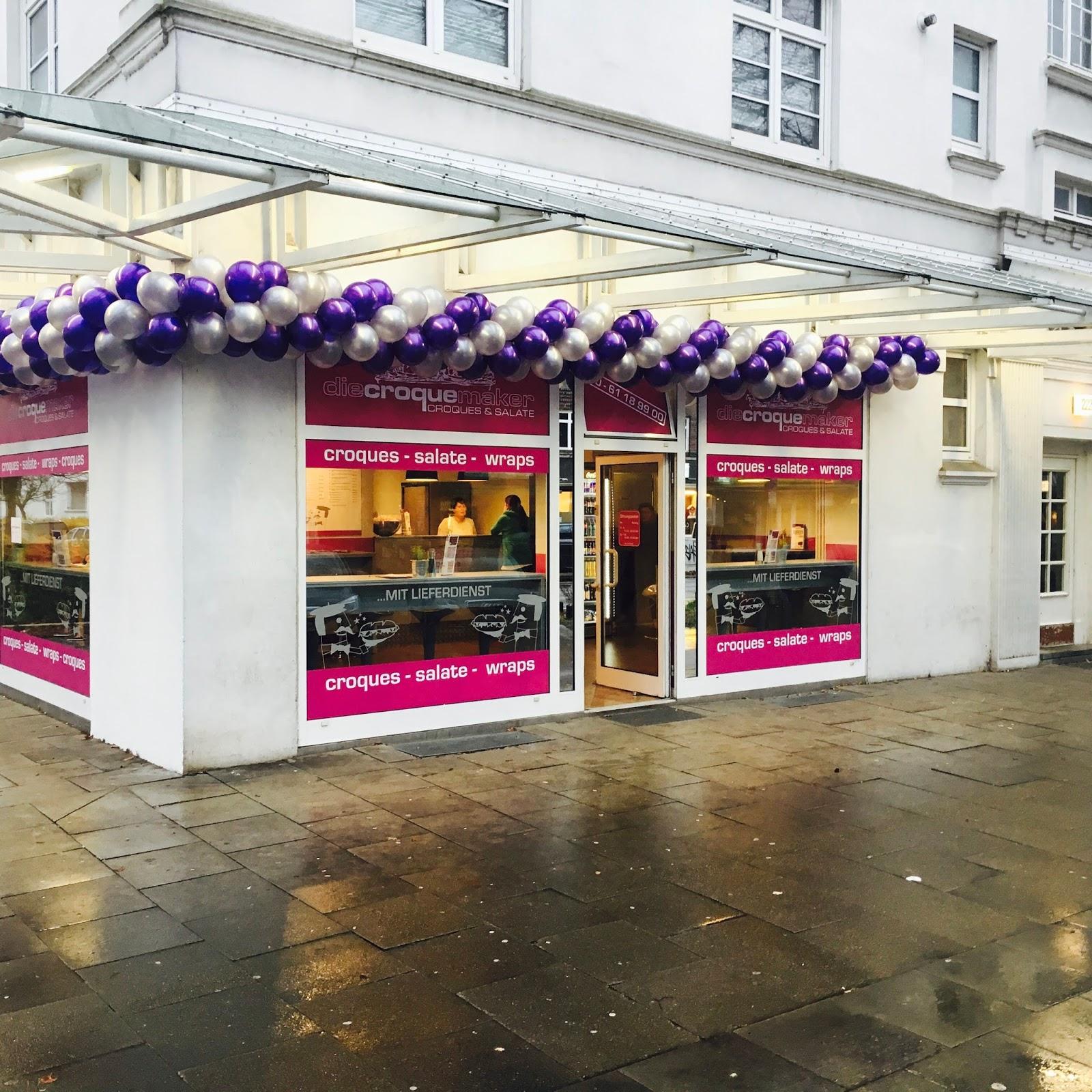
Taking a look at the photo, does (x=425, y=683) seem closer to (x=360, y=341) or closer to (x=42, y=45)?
(x=360, y=341)

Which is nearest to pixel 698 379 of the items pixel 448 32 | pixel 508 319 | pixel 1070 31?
pixel 508 319

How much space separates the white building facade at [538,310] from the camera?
26.6 feet

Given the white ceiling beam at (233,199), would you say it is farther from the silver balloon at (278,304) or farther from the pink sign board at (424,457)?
the pink sign board at (424,457)

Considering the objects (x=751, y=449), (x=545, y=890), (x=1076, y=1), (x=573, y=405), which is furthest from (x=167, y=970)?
(x=1076, y=1)

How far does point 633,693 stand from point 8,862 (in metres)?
6.17

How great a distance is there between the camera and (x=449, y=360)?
8.69 meters

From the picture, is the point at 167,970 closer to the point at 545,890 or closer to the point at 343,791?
the point at 545,890

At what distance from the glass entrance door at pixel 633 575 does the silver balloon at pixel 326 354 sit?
11.8ft

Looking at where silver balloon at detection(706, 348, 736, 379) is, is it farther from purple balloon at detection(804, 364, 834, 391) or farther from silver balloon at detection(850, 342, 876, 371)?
silver balloon at detection(850, 342, 876, 371)

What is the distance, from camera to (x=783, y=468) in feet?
37.5

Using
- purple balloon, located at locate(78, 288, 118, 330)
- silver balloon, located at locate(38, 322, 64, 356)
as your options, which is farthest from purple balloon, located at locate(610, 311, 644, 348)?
silver balloon, located at locate(38, 322, 64, 356)

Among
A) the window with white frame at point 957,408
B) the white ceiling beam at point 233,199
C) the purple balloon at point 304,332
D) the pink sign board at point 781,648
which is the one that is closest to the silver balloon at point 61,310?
the white ceiling beam at point 233,199

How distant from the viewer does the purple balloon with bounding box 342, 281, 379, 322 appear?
8.07m

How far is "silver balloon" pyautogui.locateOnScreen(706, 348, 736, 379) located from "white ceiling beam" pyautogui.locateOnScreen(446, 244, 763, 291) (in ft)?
5.88
